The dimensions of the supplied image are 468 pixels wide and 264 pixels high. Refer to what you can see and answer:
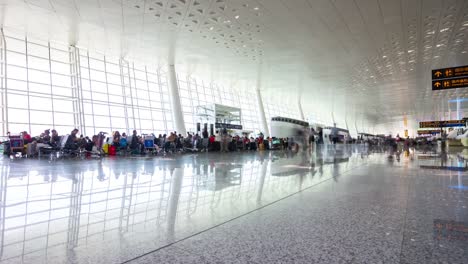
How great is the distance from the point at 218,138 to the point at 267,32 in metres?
7.95

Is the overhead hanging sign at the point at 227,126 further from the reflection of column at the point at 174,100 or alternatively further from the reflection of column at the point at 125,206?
the reflection of column at the point at 125,206

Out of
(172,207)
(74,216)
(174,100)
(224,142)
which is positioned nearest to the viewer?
(74,216)

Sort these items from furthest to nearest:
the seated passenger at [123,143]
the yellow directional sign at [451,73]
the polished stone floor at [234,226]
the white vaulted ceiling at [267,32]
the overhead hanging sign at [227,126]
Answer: the overhead hanging sign at [227,126], the seated passenger at [123,143], the white vaulted ceiling at [267,32], the yellow directional sign at [451,73], the polished stone floor at [234,226]

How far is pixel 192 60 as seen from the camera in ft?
80.2

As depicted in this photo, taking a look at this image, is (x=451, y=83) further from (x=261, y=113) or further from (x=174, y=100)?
(x=261, y=113)

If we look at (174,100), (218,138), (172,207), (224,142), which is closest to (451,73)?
(224,142)

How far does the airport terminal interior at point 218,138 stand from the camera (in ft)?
6.42

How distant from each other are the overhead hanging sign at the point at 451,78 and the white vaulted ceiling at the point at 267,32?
131 inches

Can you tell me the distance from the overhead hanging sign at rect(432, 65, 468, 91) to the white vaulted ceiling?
3325 millimetres

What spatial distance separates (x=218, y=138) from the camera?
20.7 metres

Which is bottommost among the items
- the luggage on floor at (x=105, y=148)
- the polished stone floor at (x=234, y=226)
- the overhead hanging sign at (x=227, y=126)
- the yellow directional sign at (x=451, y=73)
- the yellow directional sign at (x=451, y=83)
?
the polished stone floor at (x=234, y=226)

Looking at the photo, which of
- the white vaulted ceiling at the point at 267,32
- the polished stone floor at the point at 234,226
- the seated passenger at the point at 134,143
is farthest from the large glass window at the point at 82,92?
the polished stone floor at the point at 234,226

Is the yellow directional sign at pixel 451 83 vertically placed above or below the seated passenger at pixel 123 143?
above

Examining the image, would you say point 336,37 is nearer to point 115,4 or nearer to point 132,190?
point 115,4
